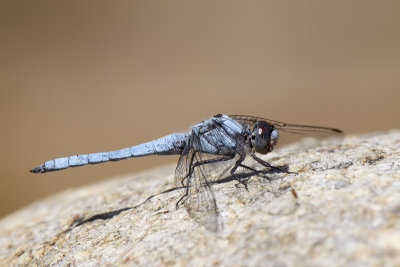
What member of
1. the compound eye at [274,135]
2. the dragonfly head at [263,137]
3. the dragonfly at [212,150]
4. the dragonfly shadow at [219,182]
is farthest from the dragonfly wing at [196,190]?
the compound eye at [274,135]

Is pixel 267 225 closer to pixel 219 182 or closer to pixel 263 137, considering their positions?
pixel 219 182

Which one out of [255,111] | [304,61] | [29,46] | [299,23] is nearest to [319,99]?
[255,111]

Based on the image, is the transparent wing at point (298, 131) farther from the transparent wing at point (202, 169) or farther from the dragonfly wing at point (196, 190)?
the dragonfly wing at point (196, 190)

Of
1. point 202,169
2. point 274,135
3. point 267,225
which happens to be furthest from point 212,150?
point 267,225

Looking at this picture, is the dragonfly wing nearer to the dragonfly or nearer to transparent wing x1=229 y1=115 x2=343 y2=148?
the dragonfly

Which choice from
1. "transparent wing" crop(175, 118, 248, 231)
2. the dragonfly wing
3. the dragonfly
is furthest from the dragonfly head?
the dragonfly wing

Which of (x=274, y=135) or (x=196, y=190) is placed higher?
(x=274, y=135)

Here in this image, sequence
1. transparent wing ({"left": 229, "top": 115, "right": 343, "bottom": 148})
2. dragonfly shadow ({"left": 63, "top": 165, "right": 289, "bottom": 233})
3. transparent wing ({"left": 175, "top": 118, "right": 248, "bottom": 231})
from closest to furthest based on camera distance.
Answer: transparent wing ({"left": 175, "top": 118, "right": 248, "bottom": 231})
dragonfly shadow ({"left": 63, "top": 165, "right": 289, "bottom": 233})
transparent wing ({"left": 229, "top": 115, "right": 343, "bottom": 148})
